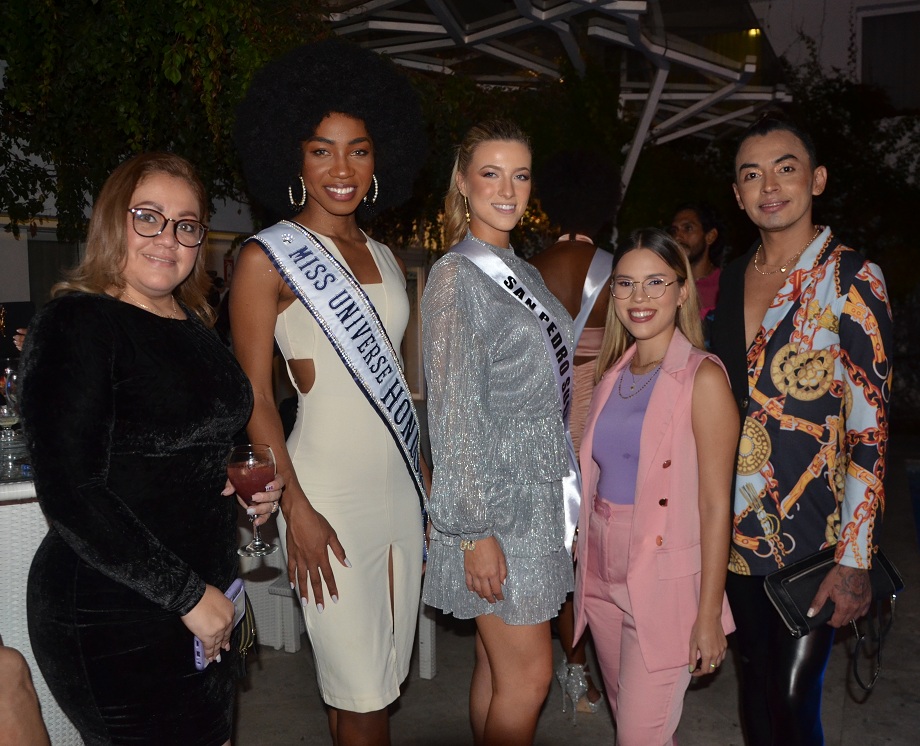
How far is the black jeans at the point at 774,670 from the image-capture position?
8.29 feet

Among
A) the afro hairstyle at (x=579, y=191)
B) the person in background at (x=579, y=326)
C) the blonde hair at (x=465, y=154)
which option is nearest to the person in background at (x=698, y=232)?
the afro hairstyle at (x=579, y=191)

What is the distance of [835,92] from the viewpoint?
50.4 feet

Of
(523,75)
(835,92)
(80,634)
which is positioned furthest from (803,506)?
(835,92)

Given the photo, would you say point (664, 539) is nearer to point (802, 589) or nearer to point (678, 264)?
point (802, 589)

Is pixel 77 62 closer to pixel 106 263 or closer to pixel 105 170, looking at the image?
pixel 105 170

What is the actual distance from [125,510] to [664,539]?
1356 millimetres

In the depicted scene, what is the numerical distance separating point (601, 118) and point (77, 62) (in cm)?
541

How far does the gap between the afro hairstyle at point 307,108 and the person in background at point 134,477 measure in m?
0.65

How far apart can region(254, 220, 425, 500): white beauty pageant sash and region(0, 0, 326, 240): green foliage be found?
8.21 feet

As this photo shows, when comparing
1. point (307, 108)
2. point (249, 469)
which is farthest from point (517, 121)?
point (249, 469)

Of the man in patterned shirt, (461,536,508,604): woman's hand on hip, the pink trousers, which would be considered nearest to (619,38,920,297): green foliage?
the man in patterned shirt

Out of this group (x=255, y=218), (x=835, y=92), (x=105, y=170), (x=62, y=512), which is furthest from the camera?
(x=835, y=92)

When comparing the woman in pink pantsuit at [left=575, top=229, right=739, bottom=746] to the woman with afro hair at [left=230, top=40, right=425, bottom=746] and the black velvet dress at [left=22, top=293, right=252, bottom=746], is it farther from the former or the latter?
the black velvet dress at [left=22, top=293, right=252, bottom=746]

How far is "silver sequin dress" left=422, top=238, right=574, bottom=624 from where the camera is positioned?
7.59 ft
